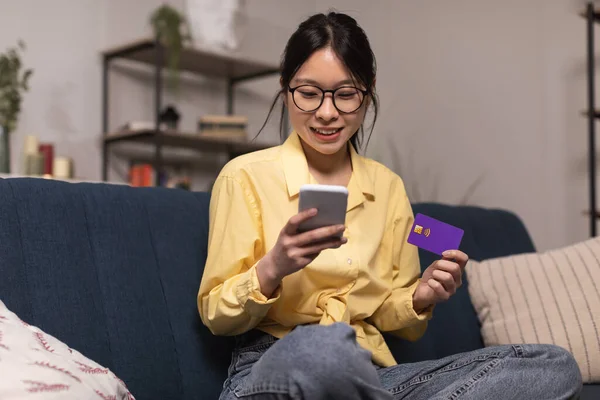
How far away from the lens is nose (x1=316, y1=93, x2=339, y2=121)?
4.05ft

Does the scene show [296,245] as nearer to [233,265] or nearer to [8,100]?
[233,265]

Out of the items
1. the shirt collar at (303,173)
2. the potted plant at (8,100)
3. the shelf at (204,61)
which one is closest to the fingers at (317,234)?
the shirt collar at (303,173)

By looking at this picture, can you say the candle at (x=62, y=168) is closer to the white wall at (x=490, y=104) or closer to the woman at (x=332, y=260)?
the white wall at (x=490, y=104)

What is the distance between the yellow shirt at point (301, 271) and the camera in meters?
1.19

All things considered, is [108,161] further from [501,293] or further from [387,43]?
[501,293]

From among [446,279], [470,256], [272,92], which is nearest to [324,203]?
[446,279]

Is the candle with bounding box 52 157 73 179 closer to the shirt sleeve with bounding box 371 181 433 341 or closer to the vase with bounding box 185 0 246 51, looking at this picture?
the vase with bounding box 185 0 246 51

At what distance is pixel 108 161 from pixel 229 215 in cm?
234

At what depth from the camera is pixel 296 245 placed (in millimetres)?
1041

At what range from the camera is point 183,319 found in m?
1.33

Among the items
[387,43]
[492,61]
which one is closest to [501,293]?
[492,61]

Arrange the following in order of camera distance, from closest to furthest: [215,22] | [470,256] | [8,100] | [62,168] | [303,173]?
[303,173] → [470,256] → [8,100] → [62,168] → [215,22]

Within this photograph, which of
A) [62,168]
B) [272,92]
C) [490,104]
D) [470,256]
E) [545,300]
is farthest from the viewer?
[272,92]

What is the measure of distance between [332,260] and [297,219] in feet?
0.85
